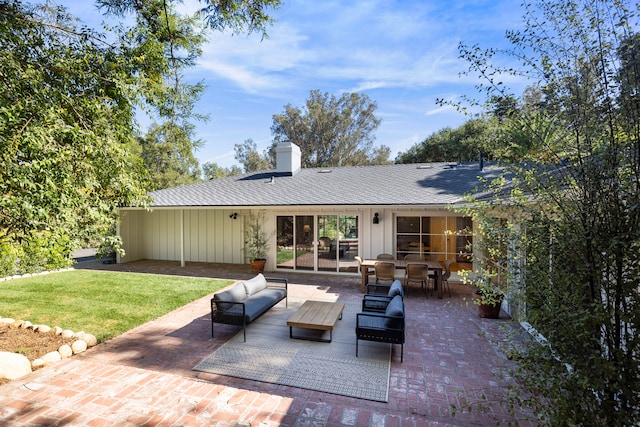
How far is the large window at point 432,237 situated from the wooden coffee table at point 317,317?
5247 mm

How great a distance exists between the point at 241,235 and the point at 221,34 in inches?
383

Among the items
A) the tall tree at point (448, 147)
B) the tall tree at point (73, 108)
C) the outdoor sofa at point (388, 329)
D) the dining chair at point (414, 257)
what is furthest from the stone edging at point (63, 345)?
the tall tree at point (448, 147)

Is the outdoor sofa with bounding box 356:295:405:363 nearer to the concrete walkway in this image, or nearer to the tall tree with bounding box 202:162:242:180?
the concrete walkway

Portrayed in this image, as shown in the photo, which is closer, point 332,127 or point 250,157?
point 332,127

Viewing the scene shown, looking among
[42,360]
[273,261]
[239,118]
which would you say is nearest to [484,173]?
[273,261]

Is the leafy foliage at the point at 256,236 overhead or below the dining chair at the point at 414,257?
overhead

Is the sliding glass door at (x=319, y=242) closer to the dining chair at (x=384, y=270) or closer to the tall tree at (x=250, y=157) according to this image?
the dining chair at (x=384, y=270)

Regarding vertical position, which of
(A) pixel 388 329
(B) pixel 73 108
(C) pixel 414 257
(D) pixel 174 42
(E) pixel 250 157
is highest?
(E) pixel 250 157

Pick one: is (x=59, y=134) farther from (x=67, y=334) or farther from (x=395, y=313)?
(x=395, y=313)

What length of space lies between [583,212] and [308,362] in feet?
13.4

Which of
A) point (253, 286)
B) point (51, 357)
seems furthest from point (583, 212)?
point (51, 357)

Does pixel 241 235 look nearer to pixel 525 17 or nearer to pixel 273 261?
pixel 273 261

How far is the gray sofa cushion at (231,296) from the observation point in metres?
5.94

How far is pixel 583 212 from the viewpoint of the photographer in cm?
207
